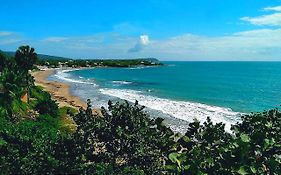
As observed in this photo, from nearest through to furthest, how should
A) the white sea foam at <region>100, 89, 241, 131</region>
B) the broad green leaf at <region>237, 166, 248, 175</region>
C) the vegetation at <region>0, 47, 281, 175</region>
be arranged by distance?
the broad green leaf at <region>237, 166, 248, 175</region> < the vegetation at <region>0, 47, 281, 175</region> < the white sea foam at <region>100, 89, 241, 131</region>

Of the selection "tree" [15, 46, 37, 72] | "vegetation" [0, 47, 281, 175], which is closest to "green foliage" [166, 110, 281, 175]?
"vegetation" [0, 47, 281, 175]

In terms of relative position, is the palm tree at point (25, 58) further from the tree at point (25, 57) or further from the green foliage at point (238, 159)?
the green foliage at point (238, 159)

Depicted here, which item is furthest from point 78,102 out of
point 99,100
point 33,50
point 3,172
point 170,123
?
point 3,172

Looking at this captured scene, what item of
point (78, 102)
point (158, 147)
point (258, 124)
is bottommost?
point (78, 102)

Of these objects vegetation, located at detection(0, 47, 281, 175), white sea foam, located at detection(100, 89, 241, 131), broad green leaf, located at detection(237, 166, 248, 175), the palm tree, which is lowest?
white sea foam, located at detection(100, 89, 241, 131)

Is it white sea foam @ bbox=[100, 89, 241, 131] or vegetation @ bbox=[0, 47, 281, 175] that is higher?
vegetation @ bbox=[0, 47, 281, 175]

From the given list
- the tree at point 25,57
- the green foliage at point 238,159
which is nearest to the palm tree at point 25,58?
the tree at point 25,57

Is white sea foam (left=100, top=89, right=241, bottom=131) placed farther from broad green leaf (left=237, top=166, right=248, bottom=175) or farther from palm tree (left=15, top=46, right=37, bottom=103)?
broad green leaf (left=237, top=166, right=248, bottom=175)

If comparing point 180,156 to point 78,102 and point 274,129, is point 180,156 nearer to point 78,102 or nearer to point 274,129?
point 274,129
